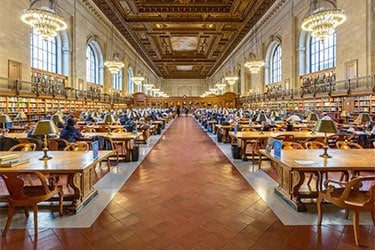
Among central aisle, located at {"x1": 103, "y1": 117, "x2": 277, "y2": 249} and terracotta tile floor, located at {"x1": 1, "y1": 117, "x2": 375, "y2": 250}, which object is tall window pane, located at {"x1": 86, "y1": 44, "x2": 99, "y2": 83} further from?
terracotta tile floor, located at {"x1": 1, "y1": 117, "x2": 375, "y2": 250}

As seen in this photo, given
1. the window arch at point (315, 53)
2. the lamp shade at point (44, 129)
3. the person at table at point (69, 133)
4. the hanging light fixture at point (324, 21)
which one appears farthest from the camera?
the window arch at point (315, 53)

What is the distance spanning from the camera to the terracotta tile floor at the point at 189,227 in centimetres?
292

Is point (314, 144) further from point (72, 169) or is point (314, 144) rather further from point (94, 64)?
point (94, 64)

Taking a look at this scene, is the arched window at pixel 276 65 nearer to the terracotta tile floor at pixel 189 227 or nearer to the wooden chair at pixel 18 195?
the terracotta tile floor at pixel 189 227

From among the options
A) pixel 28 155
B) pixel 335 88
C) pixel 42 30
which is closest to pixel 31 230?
pixel 28 155

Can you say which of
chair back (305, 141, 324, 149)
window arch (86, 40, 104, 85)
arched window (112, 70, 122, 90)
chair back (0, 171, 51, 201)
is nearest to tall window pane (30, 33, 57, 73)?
window arch (86, 40, 104, 85)

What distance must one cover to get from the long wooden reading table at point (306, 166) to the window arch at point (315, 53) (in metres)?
13.0

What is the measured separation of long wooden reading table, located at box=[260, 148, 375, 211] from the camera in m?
3.44

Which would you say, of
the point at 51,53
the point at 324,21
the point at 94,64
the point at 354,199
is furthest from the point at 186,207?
the point at 94,64

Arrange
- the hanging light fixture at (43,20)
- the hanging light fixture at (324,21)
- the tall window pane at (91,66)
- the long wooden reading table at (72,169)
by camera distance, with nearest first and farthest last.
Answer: the long wooden reading table at (72,169) < the hanging light fixture at (43,20) < the hanging light fixture at (324,21) < the tall window pane at (91,66)

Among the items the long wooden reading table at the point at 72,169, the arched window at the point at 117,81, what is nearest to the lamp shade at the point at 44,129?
the long wooden reading table at the point at 72,169

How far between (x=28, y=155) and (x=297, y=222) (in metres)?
3.87

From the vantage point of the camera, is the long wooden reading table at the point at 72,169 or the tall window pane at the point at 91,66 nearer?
the long wooden reading table at the point at 72,169

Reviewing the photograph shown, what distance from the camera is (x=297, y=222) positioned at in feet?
11.3
